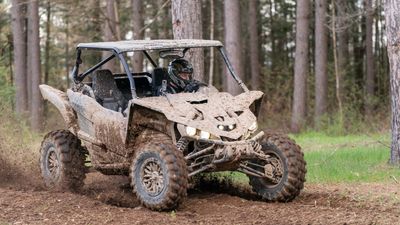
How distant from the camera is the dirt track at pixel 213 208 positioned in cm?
798

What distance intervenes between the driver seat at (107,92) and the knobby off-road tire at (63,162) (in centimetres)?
92

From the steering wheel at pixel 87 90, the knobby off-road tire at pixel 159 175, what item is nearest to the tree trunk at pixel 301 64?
the steering wheel at pixel 87 90

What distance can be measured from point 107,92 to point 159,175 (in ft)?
8.08

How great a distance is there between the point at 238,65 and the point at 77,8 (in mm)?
7780

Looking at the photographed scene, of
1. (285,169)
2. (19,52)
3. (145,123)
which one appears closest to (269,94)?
(19,52)

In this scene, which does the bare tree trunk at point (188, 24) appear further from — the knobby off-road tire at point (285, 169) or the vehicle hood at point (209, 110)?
the knobby off-road tire at point (285, 169)

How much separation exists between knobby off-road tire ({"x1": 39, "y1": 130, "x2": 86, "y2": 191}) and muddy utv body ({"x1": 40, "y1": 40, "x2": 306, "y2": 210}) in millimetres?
16

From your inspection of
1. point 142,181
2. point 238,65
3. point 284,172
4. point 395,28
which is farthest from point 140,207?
point 238,65

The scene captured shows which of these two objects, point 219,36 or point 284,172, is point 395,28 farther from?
point 219,36

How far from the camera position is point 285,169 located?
9.45 meters

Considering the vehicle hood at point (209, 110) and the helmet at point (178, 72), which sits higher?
the helmet at point (178, 72)

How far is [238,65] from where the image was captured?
24.7 m

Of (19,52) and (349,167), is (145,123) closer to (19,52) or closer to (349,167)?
(349,167)

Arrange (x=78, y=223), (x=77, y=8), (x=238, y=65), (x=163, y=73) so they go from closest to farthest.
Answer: (x=78, y=223), (x=163, y=73), (x=238, y=65), (x=77, y=8)
